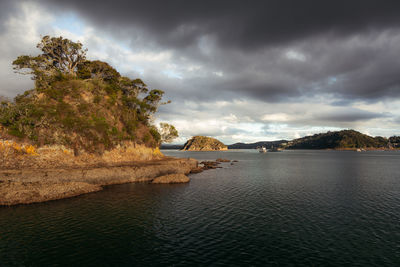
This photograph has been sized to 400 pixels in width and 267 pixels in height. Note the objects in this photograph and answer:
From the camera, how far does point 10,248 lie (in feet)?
48.5

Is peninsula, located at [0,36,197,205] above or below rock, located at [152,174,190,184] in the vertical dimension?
above

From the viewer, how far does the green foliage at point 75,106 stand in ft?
135

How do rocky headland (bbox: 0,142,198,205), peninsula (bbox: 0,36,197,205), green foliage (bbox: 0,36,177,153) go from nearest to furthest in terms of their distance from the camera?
1. rocky headland (bbox: 0,142,198,205)
2. peninsula (bbox: 0,36,197,205)
3. green foliage (bbox: 0,36,177,153)

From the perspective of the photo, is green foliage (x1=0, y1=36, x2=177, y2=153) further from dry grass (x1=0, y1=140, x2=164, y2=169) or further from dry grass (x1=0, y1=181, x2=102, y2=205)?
dry grass (x1=0, y1=181, x2=102, y2=205)

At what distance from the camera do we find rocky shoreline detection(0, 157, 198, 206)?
2712 centimetres

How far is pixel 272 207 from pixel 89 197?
26499 millimetres

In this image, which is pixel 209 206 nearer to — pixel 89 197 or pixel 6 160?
pixel 89 197

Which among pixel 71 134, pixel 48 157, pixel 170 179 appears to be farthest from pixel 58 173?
pixel 170 179

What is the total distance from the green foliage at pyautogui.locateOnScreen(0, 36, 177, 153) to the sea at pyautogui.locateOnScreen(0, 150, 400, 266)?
21208mm

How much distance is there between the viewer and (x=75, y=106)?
165 feet

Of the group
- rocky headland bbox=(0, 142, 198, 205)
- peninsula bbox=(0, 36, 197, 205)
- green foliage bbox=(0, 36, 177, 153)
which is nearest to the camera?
rocky headland bbox=(0, 142, 198, 205)

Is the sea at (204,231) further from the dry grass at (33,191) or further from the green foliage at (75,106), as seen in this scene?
the green foliage at (75,106)

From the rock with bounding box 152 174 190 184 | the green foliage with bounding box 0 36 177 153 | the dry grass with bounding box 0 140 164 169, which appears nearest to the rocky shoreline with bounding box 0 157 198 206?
the rock with bounding box 152 174 190 184

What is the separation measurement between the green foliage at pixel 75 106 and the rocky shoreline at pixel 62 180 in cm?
1000
